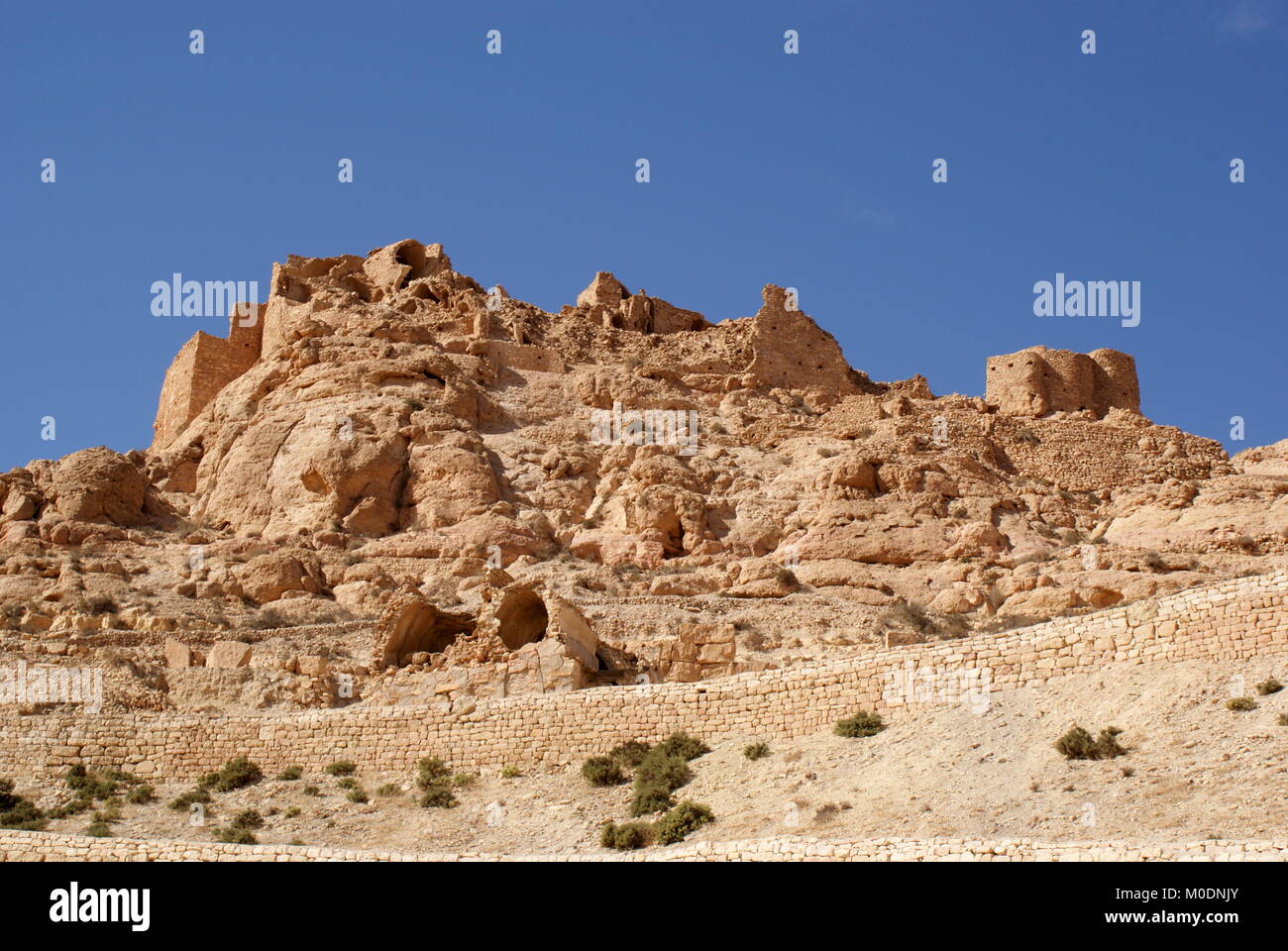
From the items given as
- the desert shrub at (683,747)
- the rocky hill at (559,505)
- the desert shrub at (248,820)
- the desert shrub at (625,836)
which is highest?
the rocky hill at (559,505)

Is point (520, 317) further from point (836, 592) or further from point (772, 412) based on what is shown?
point (836, 592)

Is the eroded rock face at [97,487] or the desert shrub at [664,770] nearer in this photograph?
the desert shrub at [664,770]

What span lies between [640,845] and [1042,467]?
87.0ft

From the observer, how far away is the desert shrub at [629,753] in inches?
793

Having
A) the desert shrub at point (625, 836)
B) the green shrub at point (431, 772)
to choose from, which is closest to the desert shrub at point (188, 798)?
the green shrub at point (431, 772)

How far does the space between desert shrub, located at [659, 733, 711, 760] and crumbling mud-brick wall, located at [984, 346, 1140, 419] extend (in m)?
27.9

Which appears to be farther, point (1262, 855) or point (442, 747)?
point (442, 747)

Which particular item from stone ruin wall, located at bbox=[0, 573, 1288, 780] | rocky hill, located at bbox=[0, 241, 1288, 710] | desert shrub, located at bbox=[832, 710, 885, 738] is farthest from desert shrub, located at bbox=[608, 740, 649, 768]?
desert shrub, located at bbox=[832, 710, 885, 738]

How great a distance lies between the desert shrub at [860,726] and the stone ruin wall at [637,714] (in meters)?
0.29

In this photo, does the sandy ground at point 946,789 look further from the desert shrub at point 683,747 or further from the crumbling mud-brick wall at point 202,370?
the crumbling mud-brick wall at point 202,370

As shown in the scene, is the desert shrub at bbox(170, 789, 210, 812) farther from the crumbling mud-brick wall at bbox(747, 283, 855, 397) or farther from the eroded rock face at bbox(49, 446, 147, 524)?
the crumbling mud-brick wall at bbox(747, 283, 855, 397)

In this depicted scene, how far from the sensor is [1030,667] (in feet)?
62.4

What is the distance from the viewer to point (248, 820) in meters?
19.8
